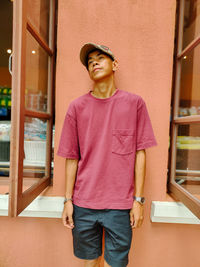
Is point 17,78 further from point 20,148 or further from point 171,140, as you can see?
point 171,140

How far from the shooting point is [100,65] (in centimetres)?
113

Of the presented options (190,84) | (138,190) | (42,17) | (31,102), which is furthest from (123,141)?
(42,17)

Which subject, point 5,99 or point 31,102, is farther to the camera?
point 5,99

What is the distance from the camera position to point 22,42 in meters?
0.99

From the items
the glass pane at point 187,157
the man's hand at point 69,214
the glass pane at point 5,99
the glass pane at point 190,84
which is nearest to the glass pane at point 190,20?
the glass pane at point 190,84

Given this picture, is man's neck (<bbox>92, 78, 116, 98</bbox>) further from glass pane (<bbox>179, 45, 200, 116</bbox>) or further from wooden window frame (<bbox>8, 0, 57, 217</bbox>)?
glass pane (<bbox>179, 45, 200, 116</bbox>)

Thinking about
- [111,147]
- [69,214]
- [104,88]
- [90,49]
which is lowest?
[69,214]

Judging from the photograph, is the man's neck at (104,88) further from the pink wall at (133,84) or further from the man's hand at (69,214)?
the man's hand at (69,214)

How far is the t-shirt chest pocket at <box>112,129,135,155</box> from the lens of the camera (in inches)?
45.1

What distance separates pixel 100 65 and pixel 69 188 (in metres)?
0.78

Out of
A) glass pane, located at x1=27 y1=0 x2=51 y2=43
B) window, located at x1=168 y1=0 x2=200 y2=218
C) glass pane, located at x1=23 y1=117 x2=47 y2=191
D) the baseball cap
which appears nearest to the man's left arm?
window, located at x1=168 y1=0 x2=200 y2=218

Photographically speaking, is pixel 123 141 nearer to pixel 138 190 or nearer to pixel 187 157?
pixel 138 190

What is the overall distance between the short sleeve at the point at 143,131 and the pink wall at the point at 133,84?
11.7 inches

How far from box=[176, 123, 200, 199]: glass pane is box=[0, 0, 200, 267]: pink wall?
0.62 ft
